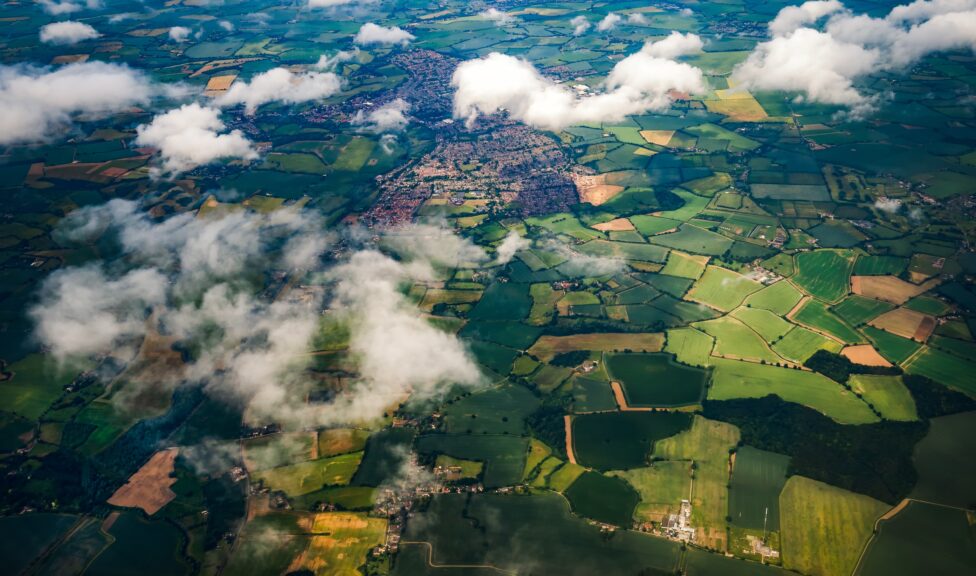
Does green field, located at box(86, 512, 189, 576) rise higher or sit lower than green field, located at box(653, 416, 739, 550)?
lower

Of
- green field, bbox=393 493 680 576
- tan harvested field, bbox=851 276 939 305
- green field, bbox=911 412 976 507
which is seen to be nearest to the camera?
green field, bbox=393 493 680 576

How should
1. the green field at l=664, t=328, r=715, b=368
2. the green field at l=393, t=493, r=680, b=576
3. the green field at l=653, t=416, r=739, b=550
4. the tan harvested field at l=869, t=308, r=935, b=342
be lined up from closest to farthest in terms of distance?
the green field at l=393, t=493, r=680, b=576 → the green field at l=653, t=416, r=739, b=550 → the green field at l=664, t=328, r=715, b=368 → the tan harvested field at l=869, t=308, r=935, b=342

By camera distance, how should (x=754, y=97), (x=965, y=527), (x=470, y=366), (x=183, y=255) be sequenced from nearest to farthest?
(x=965, y=527), (x=470, y=366), (x=183, y=255), (x=754, y=97)

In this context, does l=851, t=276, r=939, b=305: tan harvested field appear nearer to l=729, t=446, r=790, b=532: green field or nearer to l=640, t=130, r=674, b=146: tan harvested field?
l=729, t=446, r=790, b=532: green field

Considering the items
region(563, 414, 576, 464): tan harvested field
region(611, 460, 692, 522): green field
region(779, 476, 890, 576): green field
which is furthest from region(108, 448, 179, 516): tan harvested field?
region(779, 476, 890, 576): green field

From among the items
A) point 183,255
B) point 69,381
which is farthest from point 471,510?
point 183,255

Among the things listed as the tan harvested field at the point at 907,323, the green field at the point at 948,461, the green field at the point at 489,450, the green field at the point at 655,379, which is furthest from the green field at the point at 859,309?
the green field at the point at 489,450

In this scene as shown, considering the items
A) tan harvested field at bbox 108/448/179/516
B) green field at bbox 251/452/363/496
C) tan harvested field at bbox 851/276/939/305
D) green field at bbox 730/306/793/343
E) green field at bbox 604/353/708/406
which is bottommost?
tan harvested field at bbox 108/448/179/516

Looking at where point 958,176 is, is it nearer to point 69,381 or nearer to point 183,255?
point 183,255
